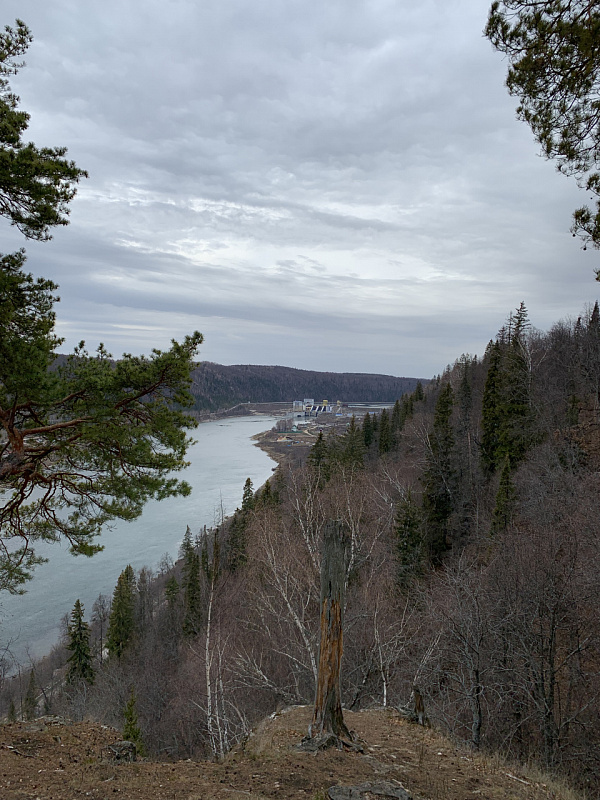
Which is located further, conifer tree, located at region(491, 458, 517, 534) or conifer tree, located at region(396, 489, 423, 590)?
conifer tree, located at region(396, 489, 423, 590)

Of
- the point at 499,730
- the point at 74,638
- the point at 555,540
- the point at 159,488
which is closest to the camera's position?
the point at 159,488

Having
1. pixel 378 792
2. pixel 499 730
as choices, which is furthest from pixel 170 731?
pixel 378 792

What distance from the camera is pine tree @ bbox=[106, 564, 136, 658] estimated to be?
2409 cm

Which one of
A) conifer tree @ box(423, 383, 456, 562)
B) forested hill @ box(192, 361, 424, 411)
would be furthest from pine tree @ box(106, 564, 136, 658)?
forested hill @ box(192, 361, 424, 411)

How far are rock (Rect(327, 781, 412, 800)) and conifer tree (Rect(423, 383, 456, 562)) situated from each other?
62.8ft

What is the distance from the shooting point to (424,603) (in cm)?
1220

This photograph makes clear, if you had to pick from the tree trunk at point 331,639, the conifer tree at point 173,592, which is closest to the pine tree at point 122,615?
the conifer tree at point 173,592

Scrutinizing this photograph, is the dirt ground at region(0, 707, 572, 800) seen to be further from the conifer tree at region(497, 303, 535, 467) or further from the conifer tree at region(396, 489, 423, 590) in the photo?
the conifer tree at region(497, 303, 535, 467)

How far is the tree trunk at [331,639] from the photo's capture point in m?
4.89

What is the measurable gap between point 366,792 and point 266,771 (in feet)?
3.41

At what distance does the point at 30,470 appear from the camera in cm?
629

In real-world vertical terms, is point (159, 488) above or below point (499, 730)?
above

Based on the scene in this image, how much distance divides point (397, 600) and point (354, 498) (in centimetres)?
308

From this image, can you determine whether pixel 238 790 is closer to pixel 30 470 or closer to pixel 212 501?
pixel 30 470
